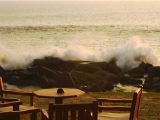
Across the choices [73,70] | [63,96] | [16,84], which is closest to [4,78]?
[16,84]

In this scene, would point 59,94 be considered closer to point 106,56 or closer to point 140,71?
point 140,71

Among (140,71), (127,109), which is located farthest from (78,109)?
(140,71)

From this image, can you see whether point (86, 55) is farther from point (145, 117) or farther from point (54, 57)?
point (145, 117)

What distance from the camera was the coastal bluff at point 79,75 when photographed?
18609mm

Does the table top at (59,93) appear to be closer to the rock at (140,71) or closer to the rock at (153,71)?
the rock at (153,71)

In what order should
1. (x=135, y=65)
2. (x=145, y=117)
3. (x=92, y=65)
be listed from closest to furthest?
(x=145, y=117), (x=92, y=65), (x=135, y=65)

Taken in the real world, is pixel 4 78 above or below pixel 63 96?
below

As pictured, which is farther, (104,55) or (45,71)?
(104,55)

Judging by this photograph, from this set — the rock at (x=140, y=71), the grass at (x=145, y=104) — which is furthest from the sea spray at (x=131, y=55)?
the grass at (x=145, y=104)

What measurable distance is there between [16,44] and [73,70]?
27.7 m

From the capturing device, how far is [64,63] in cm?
2292

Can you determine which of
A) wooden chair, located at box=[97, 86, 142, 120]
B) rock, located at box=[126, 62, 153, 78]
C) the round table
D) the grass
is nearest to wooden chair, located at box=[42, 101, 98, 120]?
wooden chair, located at box=[97, 86, 142, 120]

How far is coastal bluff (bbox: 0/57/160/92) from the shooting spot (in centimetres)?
1861

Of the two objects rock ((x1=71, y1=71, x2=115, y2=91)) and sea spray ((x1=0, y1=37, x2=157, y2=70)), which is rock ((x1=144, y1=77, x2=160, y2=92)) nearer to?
rock ((x1=71, y1=71, x2=115, y2=91))
